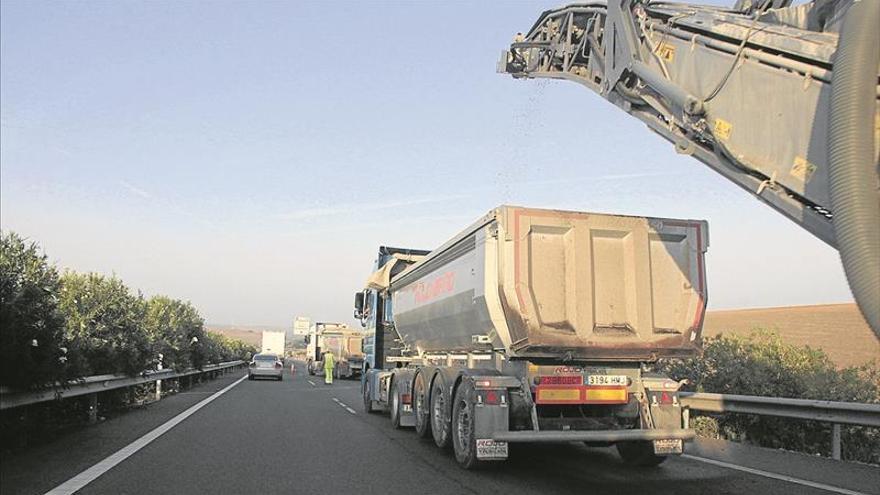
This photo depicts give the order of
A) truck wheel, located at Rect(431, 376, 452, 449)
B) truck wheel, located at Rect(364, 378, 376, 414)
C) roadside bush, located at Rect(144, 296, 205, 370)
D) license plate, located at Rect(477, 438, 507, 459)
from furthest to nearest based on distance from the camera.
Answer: roadside bush, located at Rect(144, 296, 205, 370) < truck wheel, located at Rect(364, 378, 376, 414) < truck wheel, located at Rect(431, 376, 452, 449) < license plate, located at Rect(477, 438, 507, 459)

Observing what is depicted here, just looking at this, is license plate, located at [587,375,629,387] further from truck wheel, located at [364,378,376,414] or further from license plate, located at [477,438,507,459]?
truck wheel, located at [364,378,376,414]

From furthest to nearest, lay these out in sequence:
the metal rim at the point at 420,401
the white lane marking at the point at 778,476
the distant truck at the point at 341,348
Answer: the distant truck at the point at 341,348, the metal rim at the point at 420,401, the white lane marking at the point at 778,476

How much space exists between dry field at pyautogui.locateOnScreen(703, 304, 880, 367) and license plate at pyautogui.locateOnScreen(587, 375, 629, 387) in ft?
26.6

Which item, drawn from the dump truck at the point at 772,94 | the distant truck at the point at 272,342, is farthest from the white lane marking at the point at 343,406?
the distant truck at the point at 272,342

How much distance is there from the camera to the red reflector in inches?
343

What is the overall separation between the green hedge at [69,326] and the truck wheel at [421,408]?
5.37 metres

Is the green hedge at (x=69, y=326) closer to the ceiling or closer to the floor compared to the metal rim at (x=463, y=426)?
closer to the ceiling

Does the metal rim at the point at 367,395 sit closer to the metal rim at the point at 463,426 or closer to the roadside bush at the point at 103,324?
the roadside bush at the point at 103,324

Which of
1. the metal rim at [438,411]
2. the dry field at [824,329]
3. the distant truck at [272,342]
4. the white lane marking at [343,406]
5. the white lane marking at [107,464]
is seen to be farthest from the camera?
the distant truck at [272,342]

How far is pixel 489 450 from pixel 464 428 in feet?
2.44

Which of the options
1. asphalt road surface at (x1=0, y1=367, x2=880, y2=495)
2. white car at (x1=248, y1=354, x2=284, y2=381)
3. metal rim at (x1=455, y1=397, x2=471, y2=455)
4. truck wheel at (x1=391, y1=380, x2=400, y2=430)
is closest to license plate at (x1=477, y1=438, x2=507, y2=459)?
asphalt road surface at (x1=0, y1=367, x2=880, y2=495)

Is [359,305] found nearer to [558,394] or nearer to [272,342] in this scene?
[558,394]

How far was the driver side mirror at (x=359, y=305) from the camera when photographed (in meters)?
19.9

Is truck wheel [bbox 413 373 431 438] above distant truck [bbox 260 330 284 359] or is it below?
below
